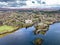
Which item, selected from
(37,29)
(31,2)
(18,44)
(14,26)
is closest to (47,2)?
(31,2)

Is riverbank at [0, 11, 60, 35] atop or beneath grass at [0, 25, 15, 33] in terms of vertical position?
atop

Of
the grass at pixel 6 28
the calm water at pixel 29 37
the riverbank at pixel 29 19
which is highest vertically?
the riverbank at pixel 29 19

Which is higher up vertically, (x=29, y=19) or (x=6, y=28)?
(x=29, y=19)

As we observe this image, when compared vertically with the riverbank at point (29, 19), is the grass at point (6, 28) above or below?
below

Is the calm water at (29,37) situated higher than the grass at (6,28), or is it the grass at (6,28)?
the grass at (6,28)

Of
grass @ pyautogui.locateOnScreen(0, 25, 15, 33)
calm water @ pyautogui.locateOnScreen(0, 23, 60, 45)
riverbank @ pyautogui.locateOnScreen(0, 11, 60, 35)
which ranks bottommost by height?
calm water @ pyautogui.locateOnScreen(0, 23, 60, 45)

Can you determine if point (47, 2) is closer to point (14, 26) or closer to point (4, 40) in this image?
point (14, 26)

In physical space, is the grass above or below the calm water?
above

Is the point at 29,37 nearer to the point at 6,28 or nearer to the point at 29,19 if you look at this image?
the point at 29,19

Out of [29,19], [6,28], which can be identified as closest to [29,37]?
[29,19]
